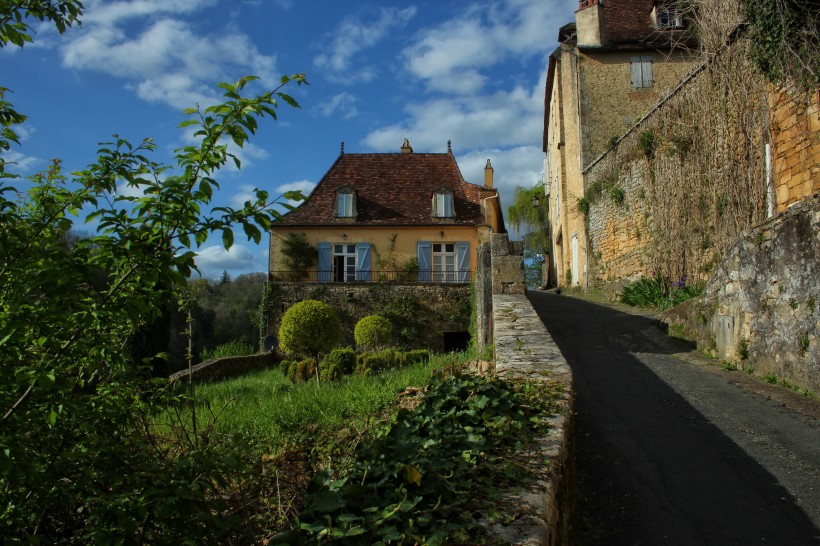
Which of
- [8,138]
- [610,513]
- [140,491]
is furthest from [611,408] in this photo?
[8,138]

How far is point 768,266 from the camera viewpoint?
748 centimetres

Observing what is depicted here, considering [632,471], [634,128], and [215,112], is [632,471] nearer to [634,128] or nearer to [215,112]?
[215,112]

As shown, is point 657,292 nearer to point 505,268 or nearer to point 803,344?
point 505,268

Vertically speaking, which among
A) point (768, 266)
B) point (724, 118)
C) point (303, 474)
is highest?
point (724, 118)

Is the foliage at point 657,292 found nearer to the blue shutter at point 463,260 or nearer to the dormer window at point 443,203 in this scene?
the blue shutter at point 463,260

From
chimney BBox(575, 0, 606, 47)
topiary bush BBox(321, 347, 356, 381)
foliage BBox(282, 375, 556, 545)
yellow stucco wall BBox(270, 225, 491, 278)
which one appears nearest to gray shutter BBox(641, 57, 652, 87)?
chimney BBox(575, 0, 606, 47)

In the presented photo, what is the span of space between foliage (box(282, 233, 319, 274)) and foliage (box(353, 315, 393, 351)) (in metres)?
5.59

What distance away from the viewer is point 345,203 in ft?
89.9

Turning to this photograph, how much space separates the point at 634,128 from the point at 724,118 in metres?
4.32

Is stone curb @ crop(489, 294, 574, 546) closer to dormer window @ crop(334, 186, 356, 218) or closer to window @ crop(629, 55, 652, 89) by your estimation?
window @ crop(629, 55, 652, 89)

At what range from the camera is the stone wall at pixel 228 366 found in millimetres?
17281

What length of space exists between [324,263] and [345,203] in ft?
9.51

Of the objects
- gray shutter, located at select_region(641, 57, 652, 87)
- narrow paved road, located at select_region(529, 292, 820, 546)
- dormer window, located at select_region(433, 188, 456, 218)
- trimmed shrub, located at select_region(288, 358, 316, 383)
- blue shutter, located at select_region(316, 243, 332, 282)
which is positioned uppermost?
gray shutter, located at select_region(641, 57, 652, 87)

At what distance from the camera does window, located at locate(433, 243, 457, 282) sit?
2695cm
